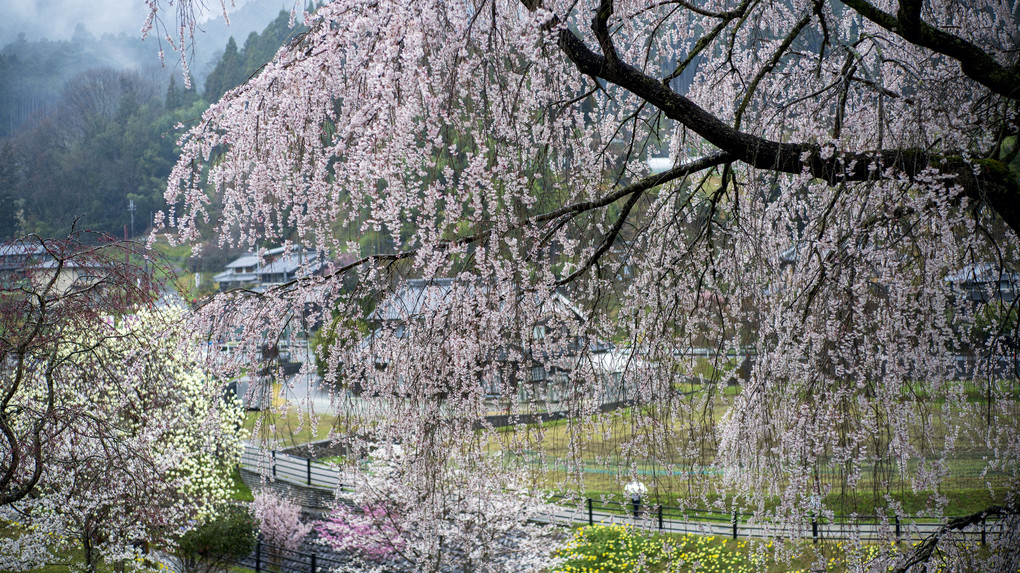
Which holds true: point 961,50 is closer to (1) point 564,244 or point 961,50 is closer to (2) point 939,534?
(1) point 564,244

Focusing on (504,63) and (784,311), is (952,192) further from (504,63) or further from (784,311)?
(504,63)

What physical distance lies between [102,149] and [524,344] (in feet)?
100

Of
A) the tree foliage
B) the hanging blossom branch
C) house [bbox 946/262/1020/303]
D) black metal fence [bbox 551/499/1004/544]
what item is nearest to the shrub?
the tree foliage

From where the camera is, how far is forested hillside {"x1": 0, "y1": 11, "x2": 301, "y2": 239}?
25.2 m

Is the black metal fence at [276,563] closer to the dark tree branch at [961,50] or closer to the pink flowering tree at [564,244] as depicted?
the pink flowering tree at [564,244]

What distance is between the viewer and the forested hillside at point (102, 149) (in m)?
25.2

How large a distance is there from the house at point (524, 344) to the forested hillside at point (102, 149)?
22841 mm

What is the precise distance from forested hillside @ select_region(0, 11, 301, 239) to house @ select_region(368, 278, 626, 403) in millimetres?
22841

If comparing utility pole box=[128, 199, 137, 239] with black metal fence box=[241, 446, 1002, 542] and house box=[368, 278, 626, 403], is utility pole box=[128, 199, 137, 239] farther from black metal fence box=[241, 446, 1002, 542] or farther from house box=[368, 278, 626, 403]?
house box=[368, 278, 626, 403]

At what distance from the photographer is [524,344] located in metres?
2.57

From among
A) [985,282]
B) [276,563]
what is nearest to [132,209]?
[276,563]

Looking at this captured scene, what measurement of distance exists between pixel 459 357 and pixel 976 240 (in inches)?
75.5

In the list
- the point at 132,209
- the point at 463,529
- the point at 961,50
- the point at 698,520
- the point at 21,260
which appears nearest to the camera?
the point at 961,50

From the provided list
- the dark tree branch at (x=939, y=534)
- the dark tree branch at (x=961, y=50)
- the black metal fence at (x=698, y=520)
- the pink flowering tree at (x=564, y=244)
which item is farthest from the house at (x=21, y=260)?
the dark tree branch at (x=939, y=534)
